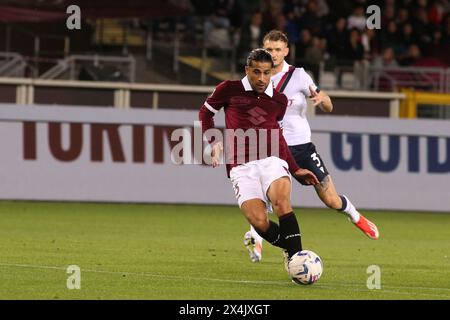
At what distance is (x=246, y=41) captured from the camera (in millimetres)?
28688

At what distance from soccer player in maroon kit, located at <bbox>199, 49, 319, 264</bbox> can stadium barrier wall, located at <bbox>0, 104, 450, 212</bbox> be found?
10114mm

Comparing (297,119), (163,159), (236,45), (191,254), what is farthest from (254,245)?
(236,45)

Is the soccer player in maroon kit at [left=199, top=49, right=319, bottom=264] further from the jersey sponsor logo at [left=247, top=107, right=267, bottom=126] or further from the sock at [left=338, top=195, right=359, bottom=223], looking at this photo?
the sock at [left=338, top=195, right=359, bottom=223]

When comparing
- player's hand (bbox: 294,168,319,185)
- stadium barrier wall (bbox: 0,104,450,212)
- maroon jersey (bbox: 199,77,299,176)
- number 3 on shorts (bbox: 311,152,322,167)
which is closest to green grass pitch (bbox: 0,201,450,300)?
stadium barrier wall (bbox: 0,104,450,212)

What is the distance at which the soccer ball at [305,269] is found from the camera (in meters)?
11.3

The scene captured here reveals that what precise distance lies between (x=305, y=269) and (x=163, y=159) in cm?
1119

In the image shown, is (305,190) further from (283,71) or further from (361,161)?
(283,71)

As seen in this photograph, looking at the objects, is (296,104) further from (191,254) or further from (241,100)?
(241,100)

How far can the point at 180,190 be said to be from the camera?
22406 millimetres

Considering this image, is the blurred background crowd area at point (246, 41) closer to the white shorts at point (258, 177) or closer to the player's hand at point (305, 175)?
the player's hand at point (305, 175)

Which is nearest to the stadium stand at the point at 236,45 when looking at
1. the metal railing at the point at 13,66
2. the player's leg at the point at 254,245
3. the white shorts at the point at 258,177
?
the metal railing at the point at 13,66

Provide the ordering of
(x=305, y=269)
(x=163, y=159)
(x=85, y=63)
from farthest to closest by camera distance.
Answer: (x=85, y=63)
(x=163, y=159)
(x=305, y=269)

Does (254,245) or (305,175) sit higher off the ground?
(305,175)

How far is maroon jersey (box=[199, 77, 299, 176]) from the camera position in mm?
11961
